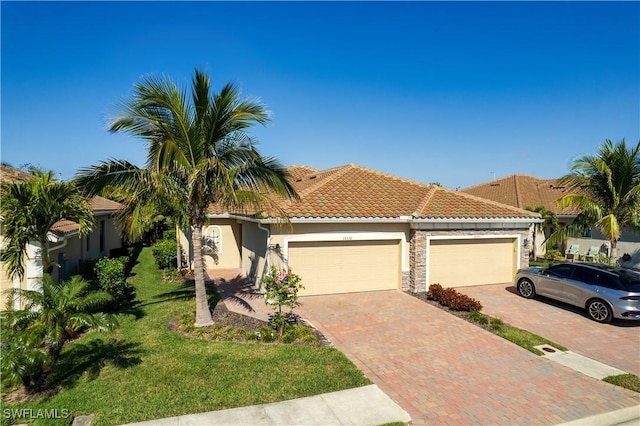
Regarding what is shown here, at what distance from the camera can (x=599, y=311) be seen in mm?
11539

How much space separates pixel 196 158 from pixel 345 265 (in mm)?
7368

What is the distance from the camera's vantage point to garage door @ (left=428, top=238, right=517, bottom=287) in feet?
50.9

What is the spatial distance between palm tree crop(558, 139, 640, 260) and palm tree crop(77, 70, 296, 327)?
471 inches

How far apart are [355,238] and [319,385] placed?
25.7 ft

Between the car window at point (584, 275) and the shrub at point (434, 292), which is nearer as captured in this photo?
the car window at point (584, 275)

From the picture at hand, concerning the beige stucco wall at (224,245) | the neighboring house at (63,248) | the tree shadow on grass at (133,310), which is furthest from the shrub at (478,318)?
the beige stucco wall at (224,245)

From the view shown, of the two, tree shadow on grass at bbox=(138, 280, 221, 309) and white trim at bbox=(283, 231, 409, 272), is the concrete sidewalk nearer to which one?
tree shadow on grass at bbox=(138, 280, 221, 309)

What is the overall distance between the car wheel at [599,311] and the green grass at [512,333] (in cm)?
293

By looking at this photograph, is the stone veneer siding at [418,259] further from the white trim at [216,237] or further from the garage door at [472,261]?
the white trim at [216,237]

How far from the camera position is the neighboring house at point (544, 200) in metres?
22.7

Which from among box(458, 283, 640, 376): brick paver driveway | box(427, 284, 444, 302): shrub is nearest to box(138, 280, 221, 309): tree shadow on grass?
box(427, 284, 444, 302): shrub

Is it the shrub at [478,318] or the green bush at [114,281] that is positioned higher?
the green bush at [114,281]

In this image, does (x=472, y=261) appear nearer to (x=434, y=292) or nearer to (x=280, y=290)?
(x=434, y=292)

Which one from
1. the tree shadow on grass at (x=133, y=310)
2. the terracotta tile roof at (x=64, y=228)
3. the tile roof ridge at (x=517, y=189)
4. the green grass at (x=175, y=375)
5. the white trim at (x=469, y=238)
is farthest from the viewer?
the tile roof ridge at (x=517, y=189)
